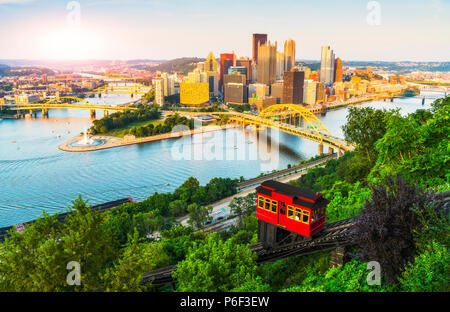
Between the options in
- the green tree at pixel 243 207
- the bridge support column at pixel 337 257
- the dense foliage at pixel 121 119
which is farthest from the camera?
the dense foliage at pixel 121 119

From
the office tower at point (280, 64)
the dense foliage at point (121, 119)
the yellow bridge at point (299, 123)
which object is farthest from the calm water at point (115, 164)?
the office tower at point (280, 64)

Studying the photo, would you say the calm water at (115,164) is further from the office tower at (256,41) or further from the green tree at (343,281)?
the office tower at (256,41)

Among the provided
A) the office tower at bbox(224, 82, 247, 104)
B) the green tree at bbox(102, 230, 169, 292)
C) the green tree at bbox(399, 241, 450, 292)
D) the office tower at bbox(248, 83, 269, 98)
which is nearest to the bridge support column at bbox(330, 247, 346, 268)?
the green tree at bbox(399, 241, 450, 292)

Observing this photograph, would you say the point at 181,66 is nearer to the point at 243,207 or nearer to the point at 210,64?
the point at 210,64

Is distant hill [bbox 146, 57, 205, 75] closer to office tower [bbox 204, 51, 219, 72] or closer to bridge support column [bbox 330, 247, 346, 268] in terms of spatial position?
office tower [bbox 204, 51, 219, 72]

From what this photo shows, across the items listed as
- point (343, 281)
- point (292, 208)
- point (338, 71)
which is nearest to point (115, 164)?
point (292, 208)
